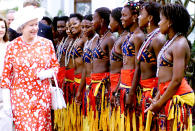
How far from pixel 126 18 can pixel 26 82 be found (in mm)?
1648

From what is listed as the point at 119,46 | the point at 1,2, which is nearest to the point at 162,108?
the point at 119,46

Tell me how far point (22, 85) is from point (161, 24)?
6.72 feet

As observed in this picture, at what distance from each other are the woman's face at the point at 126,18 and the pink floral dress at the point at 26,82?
1.19 m

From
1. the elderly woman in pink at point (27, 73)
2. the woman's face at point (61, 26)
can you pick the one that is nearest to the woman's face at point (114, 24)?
the elderly woman in pink at point (27, 73)

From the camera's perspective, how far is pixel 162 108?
12.4ft

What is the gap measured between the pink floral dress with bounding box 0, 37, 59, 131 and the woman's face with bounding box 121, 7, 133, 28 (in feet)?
3.89

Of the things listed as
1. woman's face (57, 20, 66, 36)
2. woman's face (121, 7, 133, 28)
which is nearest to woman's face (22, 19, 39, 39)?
woman's face (121, 7, 133, 28)

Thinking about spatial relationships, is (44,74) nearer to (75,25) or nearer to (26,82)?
(26,82)

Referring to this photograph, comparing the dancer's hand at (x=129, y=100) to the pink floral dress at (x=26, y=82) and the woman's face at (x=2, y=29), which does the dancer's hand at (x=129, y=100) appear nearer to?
the pink floral dress at (x=26, y=82)

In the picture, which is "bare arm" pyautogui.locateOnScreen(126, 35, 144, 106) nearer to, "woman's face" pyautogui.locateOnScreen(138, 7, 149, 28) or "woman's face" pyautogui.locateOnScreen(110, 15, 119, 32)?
"woman's face" pyautogui.locateOnScreen(138, 7, 149, 28)

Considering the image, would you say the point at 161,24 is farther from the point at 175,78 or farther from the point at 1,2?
the point at 1,2

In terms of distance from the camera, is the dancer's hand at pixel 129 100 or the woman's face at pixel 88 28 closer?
the dancer's hand at pixel 129 100

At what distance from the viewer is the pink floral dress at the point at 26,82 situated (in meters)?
4.50

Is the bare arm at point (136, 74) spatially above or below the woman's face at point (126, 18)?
below
